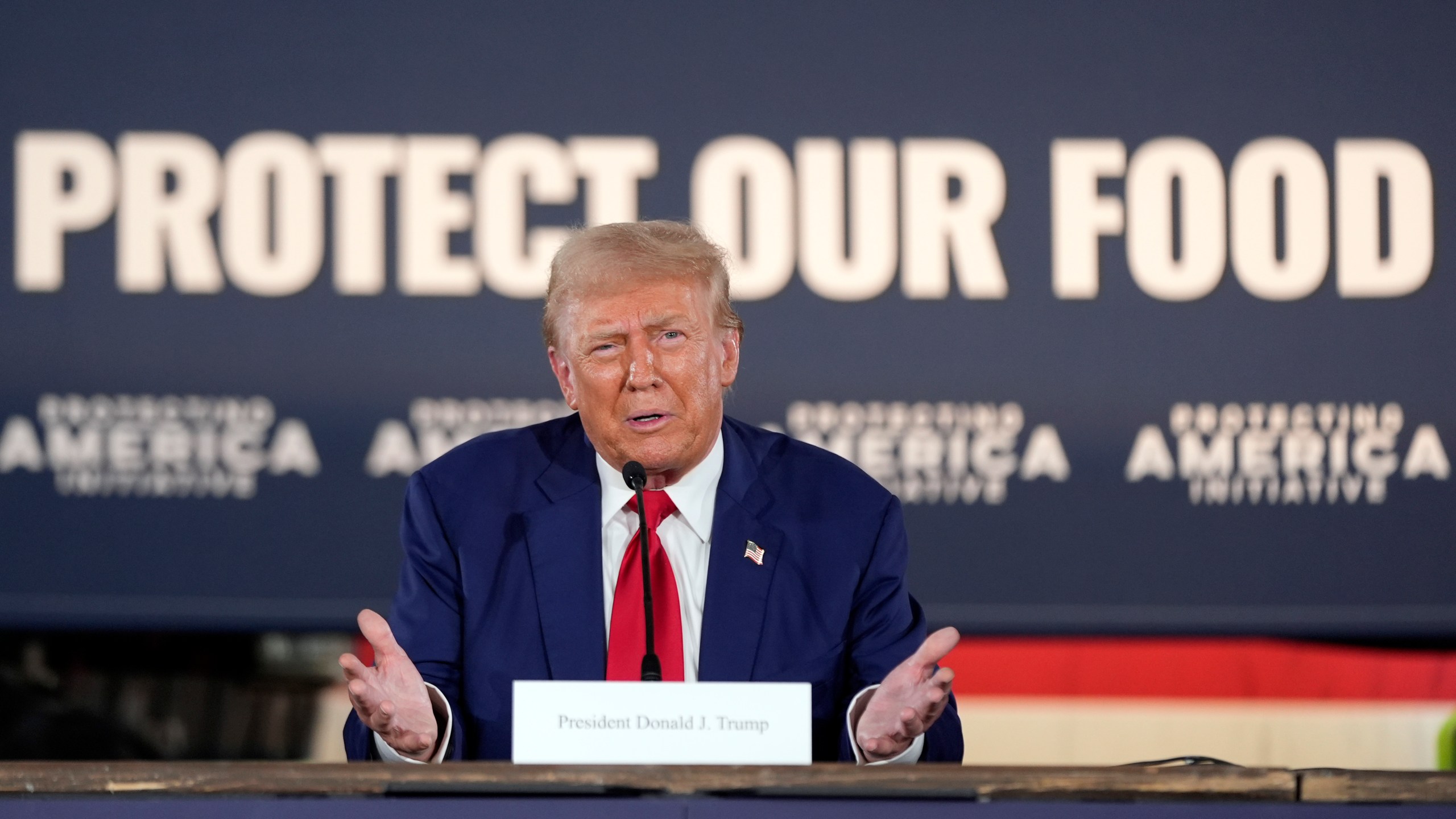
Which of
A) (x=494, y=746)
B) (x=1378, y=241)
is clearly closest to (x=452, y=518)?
(x=494, y=746)

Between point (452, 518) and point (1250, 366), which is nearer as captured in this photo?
point (452, 518)

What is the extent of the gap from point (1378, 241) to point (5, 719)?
10.3ft

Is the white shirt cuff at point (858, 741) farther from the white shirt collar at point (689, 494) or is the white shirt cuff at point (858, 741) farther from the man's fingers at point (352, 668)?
the man's fingers at point (352, 668)

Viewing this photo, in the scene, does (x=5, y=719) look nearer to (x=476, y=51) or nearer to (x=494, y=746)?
(x=476, y=51)

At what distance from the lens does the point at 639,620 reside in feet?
5.57

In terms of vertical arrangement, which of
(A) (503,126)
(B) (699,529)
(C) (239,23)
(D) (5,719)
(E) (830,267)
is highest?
(C) (239,23)

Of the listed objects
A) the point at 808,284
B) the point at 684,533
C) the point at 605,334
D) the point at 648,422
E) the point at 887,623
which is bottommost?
the point at 887,623

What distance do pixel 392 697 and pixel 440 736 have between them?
0.40 feet

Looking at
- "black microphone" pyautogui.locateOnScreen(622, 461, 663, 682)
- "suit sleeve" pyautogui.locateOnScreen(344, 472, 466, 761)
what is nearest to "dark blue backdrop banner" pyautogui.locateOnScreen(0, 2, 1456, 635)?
"suit sleeve" pyautogui.locateOnScreen(344, 472, 466, 761)

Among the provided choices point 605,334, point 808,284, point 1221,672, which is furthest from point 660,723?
point 1221,672

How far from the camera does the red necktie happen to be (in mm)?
1682

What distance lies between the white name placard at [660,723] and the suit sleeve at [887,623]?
42 cm

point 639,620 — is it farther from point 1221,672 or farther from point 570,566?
point 1221,672

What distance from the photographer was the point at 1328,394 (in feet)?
9.71
